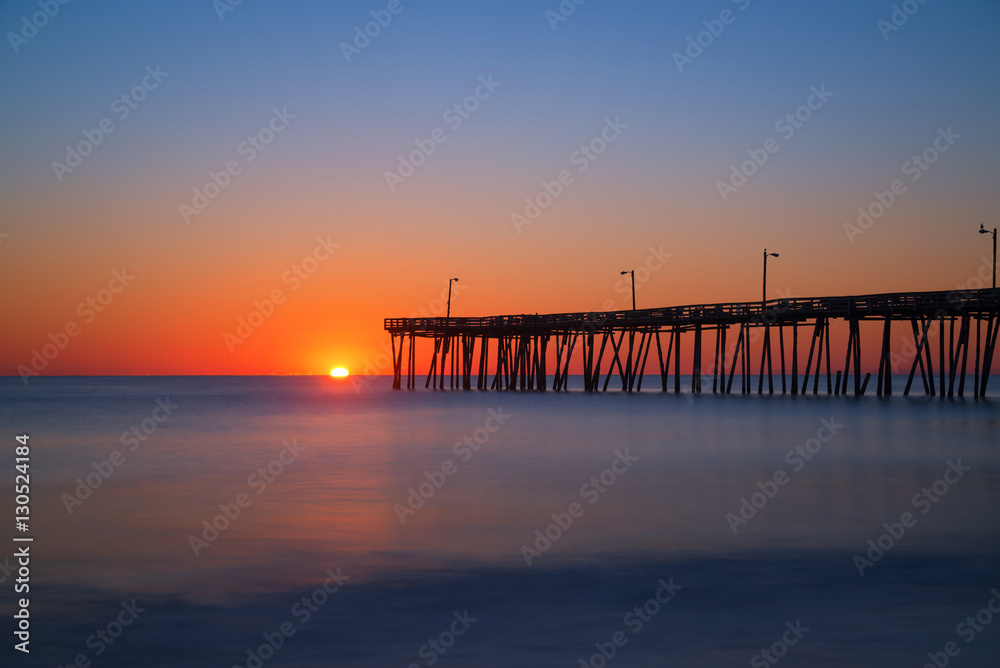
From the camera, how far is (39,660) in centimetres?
734

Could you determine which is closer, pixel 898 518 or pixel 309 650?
pixel 309 650

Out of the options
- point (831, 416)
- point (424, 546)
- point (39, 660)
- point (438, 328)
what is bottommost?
point (39, 660)

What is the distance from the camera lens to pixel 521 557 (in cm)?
1091

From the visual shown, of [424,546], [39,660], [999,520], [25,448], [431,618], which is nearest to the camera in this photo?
[39,660]

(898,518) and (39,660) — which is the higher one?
(898,518)

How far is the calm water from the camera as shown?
7676mm

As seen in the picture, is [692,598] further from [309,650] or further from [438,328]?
[438,328]

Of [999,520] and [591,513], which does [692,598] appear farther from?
[999,520]

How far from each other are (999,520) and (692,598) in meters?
6.36

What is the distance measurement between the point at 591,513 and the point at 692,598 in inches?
200

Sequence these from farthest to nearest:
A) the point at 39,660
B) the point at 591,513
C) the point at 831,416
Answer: the point at 831,416 → the point at 591,513 → the point at 39,660

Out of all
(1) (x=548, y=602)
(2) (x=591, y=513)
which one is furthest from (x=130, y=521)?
(1) (x=548, y=602)

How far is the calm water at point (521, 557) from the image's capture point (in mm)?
7676

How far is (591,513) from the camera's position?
14.0m
